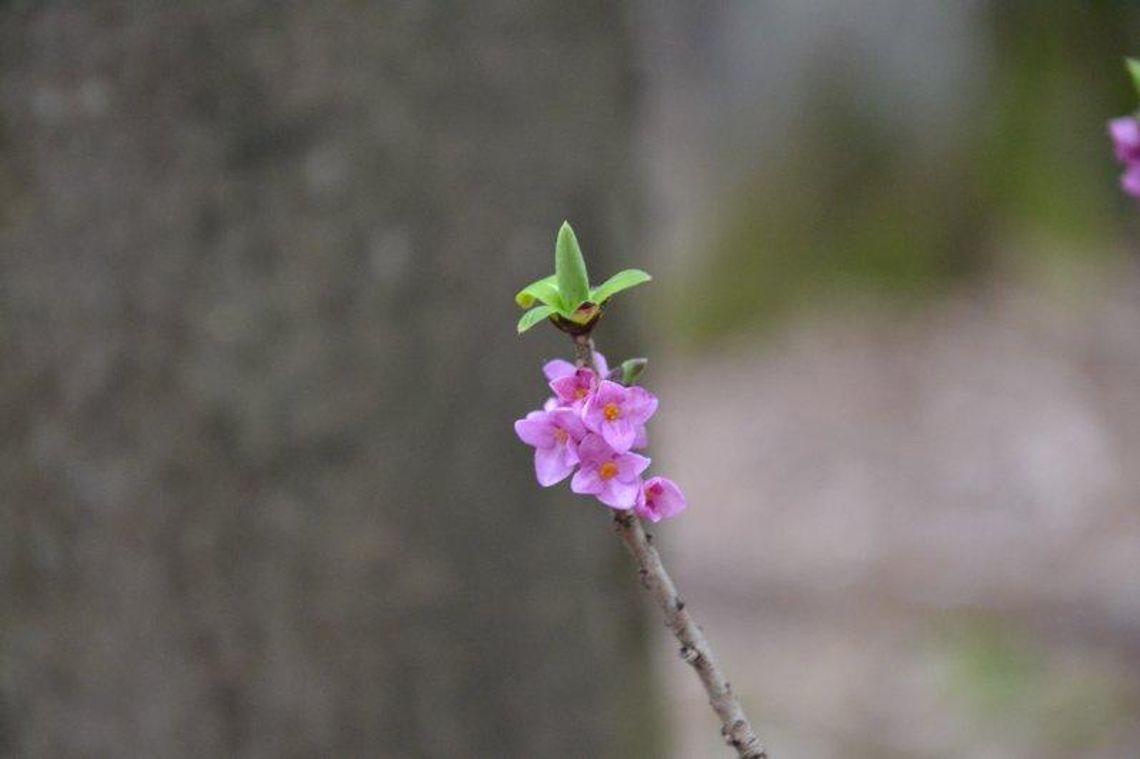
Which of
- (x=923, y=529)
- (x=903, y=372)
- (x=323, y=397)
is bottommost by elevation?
(x=323, y=397)

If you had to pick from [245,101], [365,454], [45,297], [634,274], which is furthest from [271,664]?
[634,274]

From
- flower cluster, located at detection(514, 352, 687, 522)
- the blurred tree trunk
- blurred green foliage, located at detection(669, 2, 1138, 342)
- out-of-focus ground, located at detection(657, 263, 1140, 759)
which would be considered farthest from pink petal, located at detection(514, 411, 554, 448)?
blurred green foliage, located at detection(669, 2, 1138, 342)

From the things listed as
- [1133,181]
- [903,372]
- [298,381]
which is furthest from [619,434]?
[903,372]

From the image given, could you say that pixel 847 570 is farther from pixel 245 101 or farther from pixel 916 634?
pixel 245 101

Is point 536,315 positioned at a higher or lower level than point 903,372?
lower

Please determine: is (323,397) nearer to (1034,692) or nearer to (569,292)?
(569,292)

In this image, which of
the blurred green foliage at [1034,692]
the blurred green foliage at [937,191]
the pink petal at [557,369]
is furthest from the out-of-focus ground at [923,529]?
the pink petal at [557,369]
